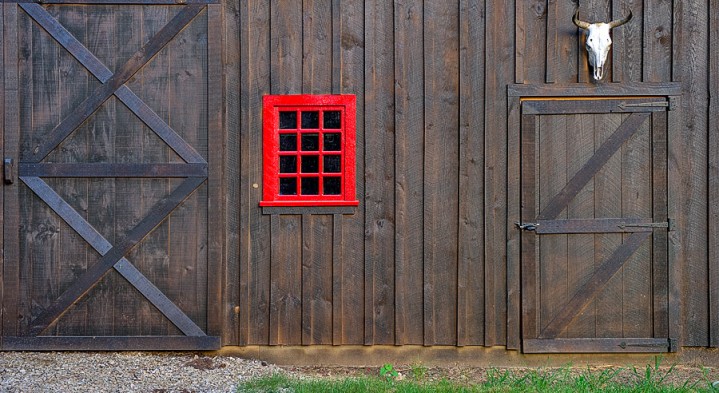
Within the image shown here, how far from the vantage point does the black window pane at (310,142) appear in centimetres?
688

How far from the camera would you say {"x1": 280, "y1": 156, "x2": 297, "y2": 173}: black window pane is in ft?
22.7

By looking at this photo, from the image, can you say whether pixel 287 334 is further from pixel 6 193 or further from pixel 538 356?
pixel 6 193

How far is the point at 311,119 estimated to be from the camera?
6.90m

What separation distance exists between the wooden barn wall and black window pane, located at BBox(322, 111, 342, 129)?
0.17 m

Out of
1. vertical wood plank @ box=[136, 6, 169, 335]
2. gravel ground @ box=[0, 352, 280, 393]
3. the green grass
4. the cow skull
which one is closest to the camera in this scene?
the green grass

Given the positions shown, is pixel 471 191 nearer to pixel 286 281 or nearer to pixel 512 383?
pixel 512 383

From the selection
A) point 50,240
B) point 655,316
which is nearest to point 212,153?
point 50,240

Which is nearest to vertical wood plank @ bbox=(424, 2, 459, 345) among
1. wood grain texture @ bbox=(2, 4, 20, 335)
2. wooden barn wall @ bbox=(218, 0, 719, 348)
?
wooden barn wall @ bbox=(218, 0, 719, 348)

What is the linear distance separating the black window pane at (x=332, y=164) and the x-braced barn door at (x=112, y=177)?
0.93 m

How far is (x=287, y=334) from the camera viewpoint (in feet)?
22.7

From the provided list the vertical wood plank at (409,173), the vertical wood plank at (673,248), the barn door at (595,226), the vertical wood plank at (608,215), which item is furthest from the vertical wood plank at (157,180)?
the vertical wood plank at (673,248)

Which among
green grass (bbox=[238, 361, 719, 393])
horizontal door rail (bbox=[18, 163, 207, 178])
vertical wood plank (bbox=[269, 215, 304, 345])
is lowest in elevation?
green grass (bbox=[238, 361, 719, 393])

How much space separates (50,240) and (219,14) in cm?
240

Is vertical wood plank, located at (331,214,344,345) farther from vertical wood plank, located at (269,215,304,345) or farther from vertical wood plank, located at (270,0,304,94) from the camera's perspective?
vertical wood plank, located at (270,0,304,94)
